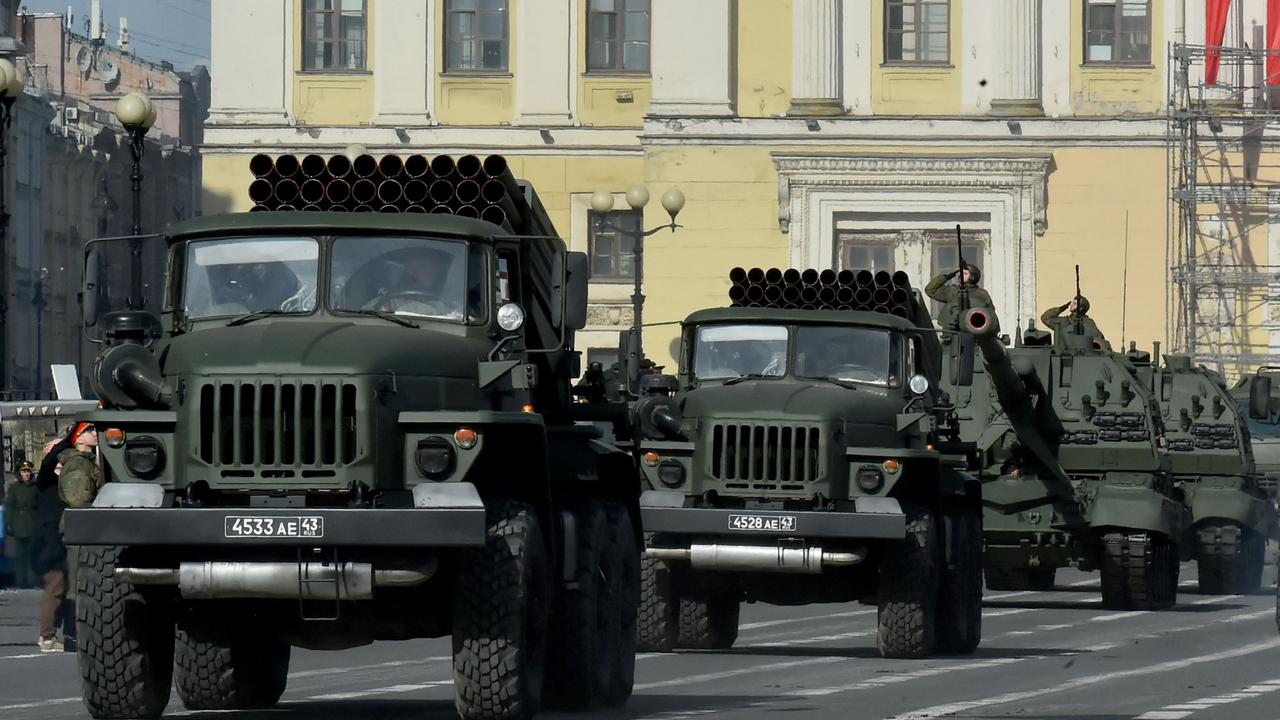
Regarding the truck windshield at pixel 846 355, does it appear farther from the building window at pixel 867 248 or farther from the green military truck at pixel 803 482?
the building window at pixel 867 248

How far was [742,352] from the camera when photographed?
22.3 m

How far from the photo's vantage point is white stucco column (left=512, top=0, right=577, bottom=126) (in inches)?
2298

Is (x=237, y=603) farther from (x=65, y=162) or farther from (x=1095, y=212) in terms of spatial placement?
(x=65, y=162)

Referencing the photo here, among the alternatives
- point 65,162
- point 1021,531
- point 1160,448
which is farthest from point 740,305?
point 65,162

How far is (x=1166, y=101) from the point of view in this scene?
2216 inches

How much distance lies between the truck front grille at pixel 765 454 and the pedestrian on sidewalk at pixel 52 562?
4723 mm

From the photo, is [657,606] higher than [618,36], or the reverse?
[618,36]

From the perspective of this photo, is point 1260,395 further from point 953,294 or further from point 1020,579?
point 1020,579

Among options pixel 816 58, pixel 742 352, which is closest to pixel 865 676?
pixel 742 352

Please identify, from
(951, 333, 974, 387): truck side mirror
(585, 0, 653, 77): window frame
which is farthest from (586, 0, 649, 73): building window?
(951, 333, 974, 387): truck side mirror

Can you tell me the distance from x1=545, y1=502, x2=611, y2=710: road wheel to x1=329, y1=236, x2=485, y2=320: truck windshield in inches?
52.6

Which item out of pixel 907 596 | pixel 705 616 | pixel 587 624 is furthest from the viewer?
pixel 705 616

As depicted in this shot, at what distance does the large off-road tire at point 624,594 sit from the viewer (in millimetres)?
16125

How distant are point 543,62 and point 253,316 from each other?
43997 mm
